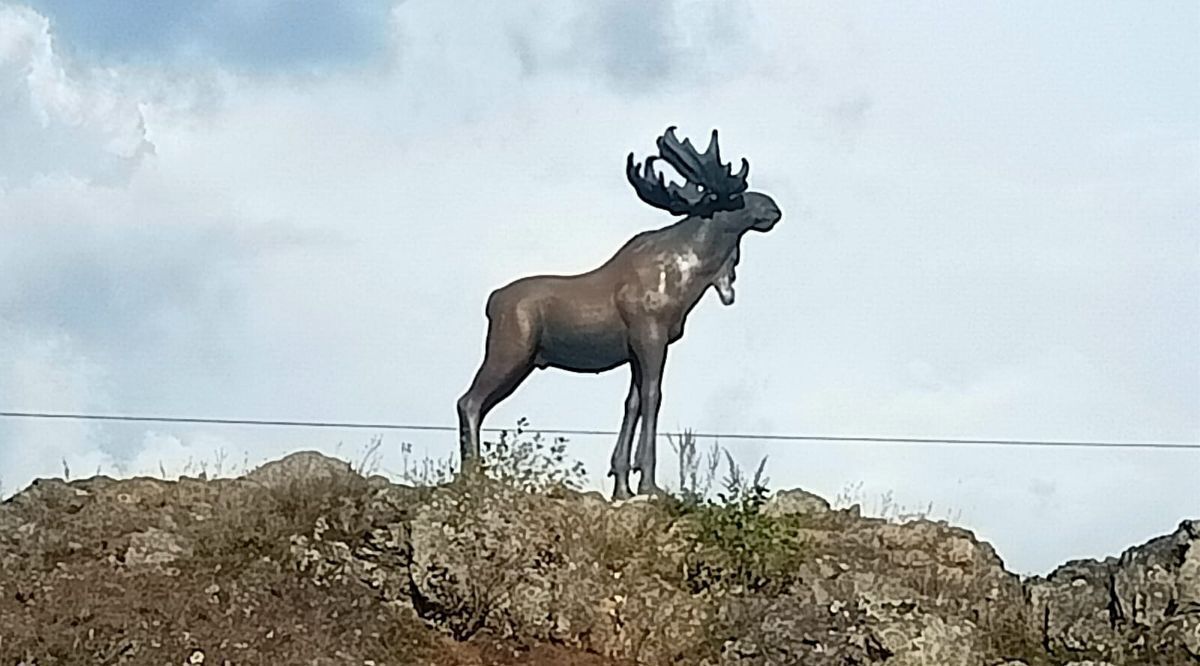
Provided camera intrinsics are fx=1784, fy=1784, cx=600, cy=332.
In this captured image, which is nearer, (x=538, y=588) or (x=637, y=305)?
(x=538, y=588)

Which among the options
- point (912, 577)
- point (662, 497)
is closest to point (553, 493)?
point (662, 497)

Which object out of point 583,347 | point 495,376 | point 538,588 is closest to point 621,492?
point 583,347

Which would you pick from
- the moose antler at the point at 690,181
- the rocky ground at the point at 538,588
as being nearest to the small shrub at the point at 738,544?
the rocky ground at the point at 538,588

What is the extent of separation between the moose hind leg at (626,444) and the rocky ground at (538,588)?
441 millimetres

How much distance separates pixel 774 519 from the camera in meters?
10.7

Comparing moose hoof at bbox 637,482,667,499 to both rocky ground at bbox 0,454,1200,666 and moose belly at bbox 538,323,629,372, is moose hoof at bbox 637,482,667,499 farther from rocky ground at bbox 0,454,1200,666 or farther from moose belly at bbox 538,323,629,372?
moose belly at bbox 538,323,629,372

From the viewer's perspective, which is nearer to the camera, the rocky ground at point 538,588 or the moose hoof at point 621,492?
the rocky ground at point 538,588

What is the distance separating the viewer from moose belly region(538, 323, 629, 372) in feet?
37.0

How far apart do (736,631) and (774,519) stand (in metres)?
1.50

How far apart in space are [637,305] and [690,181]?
95cm

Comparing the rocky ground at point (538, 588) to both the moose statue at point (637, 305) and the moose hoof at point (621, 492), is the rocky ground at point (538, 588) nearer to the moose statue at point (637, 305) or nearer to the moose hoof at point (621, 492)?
the moose hoof at point (621, 492)

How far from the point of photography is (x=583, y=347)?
1133 centimetres

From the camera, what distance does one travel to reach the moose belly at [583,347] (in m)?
11.3

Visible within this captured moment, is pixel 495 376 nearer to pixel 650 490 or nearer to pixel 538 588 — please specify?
pixel 650 490
